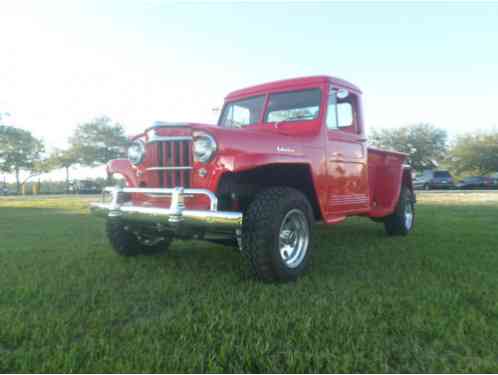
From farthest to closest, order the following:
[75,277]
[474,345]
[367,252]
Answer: [367,252]
[75,277]
[474,345]

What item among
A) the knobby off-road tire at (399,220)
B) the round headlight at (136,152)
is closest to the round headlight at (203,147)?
the round headlight at (136,152)

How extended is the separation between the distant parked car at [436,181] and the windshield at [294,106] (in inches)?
1085

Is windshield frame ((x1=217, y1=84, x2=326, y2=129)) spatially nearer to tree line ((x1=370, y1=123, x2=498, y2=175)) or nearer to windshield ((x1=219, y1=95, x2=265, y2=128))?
windshield ((x1=219, y1=95, x2=265, y2=128))

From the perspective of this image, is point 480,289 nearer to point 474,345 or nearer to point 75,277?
point 474,345

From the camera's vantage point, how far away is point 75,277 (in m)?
3.43

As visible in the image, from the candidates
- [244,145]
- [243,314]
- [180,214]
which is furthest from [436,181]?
[243,314]

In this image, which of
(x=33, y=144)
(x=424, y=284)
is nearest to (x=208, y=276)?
(x=424, y=284)

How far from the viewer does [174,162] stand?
135 inches

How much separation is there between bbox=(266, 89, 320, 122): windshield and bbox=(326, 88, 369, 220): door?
0.18 meters

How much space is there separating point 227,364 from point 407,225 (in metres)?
5.09

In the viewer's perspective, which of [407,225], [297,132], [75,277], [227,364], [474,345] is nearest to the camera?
[227,364]

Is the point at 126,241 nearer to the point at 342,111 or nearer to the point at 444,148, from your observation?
the point at 342,111

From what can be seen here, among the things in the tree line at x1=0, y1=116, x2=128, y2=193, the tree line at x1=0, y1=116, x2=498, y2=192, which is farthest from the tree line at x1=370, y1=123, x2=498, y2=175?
the tree line at x1=0, y1=116, x2=128, y2=193

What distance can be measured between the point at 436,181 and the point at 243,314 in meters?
29.7
